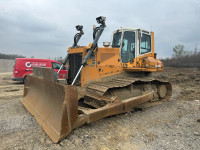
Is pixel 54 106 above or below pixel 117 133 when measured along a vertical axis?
above

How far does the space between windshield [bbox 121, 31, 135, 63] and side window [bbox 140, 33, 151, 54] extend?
40 cm

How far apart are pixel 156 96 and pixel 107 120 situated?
2533 mm

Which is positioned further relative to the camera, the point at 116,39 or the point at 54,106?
the point at 116,39

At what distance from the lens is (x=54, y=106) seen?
3414 mm

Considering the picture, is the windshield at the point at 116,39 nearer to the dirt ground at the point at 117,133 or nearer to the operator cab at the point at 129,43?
the operator cab at the point at 129,43

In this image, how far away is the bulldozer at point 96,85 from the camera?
3018 mm

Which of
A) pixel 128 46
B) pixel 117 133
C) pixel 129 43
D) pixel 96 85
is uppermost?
pixel 129 43

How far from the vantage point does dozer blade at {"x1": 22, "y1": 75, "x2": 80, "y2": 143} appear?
2836 millimetres

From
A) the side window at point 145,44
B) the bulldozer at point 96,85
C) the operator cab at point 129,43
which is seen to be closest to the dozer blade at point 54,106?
the bulldozer at point 96,85

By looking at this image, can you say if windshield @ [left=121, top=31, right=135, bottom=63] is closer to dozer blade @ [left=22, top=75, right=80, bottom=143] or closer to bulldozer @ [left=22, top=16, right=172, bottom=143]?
bulldozer @ [left=22, top=16, right=172, bottom=143]

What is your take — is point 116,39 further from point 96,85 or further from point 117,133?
point 117,133

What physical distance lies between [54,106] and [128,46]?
136 inches

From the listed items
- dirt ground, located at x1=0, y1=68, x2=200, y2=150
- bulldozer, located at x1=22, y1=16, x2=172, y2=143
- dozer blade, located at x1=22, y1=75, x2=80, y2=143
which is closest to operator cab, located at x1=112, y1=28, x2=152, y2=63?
bulldozer, located at x1=22, y1=16, x2=172, y2=143

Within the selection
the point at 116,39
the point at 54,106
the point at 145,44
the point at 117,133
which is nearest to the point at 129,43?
the point at 116,39
